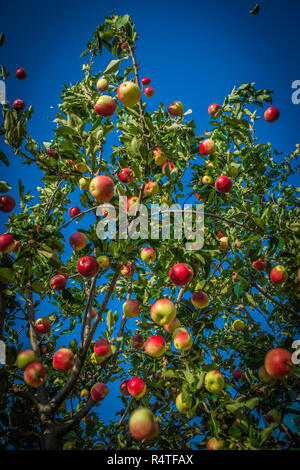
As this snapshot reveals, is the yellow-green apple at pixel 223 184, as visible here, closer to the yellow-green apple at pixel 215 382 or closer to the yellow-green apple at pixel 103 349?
the yellow-green apple at pixel 215 382

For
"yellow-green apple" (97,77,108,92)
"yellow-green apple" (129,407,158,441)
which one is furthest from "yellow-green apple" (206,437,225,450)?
"yellow-green apple" (97,77,108,92)

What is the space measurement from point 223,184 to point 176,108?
126cm

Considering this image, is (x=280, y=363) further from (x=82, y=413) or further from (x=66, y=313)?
(x=66, y=313)

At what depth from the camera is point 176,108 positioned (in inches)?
136

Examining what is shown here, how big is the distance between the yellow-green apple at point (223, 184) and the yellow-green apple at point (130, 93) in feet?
4.72

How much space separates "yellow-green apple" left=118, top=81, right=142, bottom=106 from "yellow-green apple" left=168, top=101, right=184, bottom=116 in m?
0.97

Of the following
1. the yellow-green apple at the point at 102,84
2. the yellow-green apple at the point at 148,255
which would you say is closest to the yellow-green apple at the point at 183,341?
the yellow-green apple at the point at 148,255

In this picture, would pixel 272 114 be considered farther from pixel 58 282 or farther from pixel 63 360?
pixel 63 360

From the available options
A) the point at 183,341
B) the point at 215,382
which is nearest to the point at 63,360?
the point at 183,341

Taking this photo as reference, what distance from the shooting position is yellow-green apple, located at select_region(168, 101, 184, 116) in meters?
3.45

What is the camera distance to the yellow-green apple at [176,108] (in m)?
3.45
